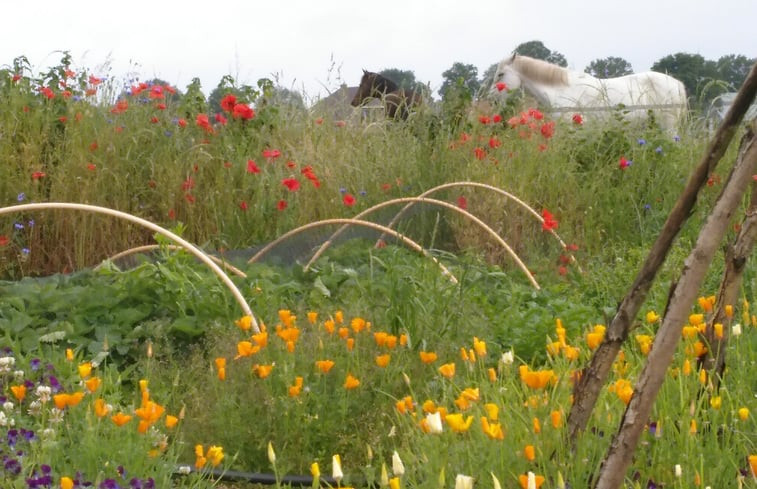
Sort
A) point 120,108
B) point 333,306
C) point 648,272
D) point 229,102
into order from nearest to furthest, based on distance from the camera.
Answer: point 648,272
point 333,306
point 229,102
point 120,108

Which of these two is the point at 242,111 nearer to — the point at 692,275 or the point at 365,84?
the point at 692,275

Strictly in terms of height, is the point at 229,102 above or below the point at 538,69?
below

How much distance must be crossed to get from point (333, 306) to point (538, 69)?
38.4 feet

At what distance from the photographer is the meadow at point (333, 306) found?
8.84ft

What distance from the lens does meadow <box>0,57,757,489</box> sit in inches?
106

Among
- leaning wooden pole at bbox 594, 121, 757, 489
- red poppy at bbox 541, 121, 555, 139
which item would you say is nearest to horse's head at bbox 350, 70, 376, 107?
red poppy at bbox 541, 121, 555, 139

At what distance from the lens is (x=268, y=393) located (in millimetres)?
3416

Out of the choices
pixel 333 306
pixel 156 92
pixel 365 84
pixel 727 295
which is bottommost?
pixel 333 306

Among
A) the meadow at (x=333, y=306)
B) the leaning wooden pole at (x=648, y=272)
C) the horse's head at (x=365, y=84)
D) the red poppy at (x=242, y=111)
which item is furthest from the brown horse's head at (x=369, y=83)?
the leaning wooden pole at (x=648, y=272)

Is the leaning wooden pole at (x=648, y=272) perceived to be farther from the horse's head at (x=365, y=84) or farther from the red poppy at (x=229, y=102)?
the horse's head at (x=365, y=84)

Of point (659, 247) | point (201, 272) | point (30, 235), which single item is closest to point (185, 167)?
point (30, 235)

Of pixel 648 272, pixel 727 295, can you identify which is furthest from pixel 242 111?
pixel 648 272

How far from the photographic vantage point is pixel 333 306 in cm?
451

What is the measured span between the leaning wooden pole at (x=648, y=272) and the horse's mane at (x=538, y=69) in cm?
1349
